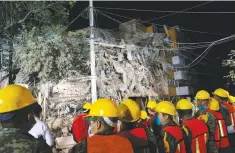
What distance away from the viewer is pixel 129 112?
3.67 m

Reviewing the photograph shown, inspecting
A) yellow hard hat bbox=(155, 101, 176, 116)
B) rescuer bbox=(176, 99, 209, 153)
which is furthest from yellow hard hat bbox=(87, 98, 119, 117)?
rescuer bbox=(176, 99, 209, 153)

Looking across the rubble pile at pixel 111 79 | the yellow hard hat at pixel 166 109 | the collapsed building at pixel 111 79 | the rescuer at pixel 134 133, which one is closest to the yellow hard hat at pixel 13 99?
the rescuer at pixel 134 133

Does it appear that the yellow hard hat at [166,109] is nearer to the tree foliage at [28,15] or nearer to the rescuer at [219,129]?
the rescuer at [219,129]

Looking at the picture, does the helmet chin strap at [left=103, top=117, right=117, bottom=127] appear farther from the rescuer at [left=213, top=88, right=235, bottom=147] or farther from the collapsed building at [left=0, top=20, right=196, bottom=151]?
the collapsed building at [left=0, top=20, right=196, bottom=151]

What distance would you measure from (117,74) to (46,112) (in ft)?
22.3

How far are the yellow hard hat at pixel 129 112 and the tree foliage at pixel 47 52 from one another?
1216 cm

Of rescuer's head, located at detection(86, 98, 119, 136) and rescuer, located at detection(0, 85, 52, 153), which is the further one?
rescuer's head, located at detection(86, 98, 119, 136)

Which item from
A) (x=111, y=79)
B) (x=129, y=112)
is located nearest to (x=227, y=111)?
(x=129, y=112)

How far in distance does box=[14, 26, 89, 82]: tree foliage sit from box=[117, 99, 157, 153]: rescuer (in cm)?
1231

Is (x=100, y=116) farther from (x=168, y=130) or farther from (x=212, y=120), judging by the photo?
(x=212, y=120)

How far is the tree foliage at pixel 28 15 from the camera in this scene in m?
15.2

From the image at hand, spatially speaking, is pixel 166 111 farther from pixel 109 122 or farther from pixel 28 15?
pixel 28 15

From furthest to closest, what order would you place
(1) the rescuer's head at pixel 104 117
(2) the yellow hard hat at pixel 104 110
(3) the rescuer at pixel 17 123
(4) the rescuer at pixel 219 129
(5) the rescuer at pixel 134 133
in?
(4) the rescuer at pixel 219 129 → (5) the rescuer at pixel 134 133 → (2) the yellow hard hat at pixel 104 110 → (1) the rescuer's head at pixel 104 117 → (3) the rescuer at pixel 17 123

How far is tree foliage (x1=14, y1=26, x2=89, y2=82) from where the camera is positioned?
1523cm
